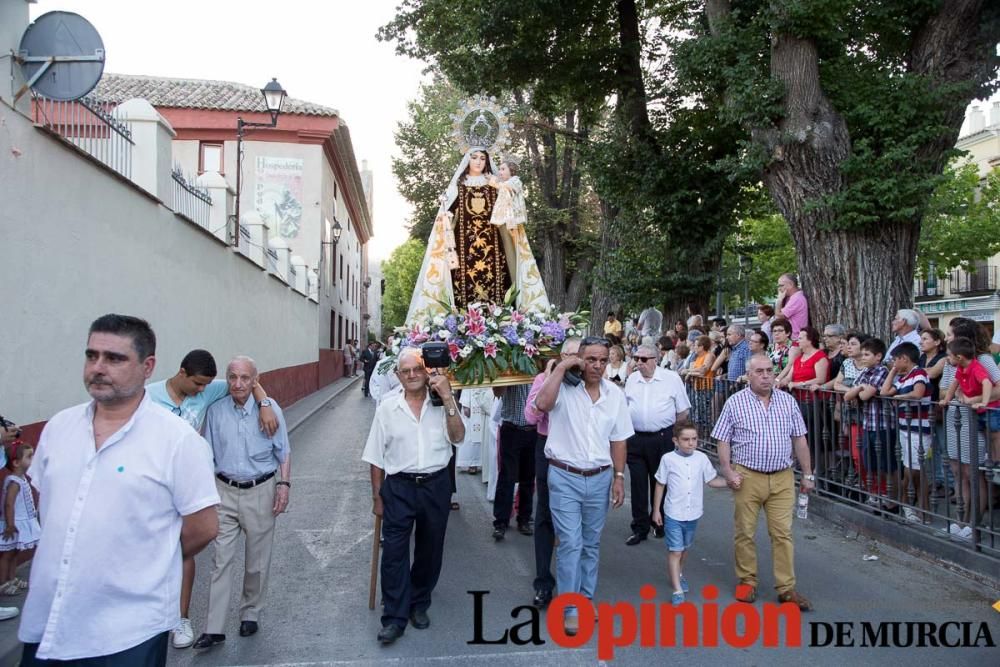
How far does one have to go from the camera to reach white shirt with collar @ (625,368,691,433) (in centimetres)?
795

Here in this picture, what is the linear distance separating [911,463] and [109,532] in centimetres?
688

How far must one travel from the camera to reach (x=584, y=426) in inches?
223

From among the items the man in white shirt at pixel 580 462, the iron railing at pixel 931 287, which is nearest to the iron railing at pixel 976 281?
the iron railing at pixel 931 287

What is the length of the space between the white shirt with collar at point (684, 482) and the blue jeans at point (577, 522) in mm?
793

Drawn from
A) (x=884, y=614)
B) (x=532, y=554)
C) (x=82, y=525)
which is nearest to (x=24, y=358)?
(x=532, y=554)

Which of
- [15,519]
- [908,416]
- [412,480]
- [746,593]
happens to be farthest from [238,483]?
[908,416]

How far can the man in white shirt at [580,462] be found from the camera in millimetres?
5559

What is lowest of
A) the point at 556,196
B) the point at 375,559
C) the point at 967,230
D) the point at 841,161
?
the point at 375,559

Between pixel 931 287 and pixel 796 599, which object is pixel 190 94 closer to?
pixel 796 599

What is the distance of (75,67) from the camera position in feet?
25.9

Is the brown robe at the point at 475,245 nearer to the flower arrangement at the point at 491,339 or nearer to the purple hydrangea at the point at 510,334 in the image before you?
the flower arrangement at the point at 491,339

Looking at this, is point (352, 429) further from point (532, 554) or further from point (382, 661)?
point (382, 661)

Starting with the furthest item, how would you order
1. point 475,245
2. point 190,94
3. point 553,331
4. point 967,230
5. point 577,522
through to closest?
point 967,230, point 190,94, point 475,245, point 553,331, point 577,522

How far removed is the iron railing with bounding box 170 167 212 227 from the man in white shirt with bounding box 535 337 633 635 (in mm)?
8386
